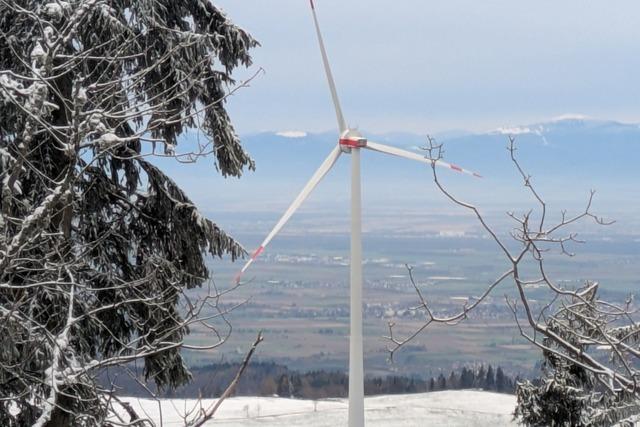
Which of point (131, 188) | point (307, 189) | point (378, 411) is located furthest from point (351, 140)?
point (378, 411)

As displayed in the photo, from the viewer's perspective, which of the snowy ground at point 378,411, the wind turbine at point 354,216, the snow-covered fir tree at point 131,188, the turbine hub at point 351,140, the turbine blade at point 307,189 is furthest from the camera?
the snowy ground at point 378,411

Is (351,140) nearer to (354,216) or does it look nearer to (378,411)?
(354,216)

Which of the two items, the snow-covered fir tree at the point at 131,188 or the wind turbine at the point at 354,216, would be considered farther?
the wind turbine at the point at 354,216

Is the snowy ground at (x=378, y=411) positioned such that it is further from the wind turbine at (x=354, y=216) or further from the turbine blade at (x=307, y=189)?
the turbine blade at (x=307, y=189)

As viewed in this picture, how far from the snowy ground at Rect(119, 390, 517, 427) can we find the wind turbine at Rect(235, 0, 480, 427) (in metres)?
3.16

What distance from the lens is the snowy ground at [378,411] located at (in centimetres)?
1781

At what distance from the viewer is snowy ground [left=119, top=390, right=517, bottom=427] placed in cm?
1781

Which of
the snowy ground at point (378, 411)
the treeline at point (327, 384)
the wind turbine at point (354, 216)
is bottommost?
the treeline at point (327, 384)

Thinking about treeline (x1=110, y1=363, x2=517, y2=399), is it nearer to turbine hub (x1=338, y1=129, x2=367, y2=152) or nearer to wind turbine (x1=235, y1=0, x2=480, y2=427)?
wind turbine (x1=235, y1=0, x2=480, y2=427)

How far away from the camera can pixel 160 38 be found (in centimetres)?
1135

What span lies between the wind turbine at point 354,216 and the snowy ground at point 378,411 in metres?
3.16

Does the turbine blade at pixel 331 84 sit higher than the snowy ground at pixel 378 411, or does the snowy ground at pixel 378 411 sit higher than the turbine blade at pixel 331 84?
the turbine blade at pixel 331 84

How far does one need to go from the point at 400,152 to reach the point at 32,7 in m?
6.87

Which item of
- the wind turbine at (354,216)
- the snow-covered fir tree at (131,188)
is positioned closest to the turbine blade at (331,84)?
the wind turbine at (354,216)
